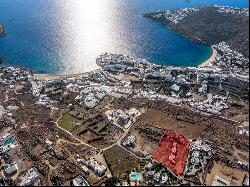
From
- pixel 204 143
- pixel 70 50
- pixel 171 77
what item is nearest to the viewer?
pixel 204 143

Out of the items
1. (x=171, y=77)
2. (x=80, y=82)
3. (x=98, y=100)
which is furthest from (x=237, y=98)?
(x=80, y=82)

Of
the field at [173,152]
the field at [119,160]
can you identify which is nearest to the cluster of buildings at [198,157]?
the field at [173,152]

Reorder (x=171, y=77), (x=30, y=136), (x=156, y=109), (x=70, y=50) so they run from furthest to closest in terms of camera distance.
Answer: (x=70, y=50), (x=171, y=77), (x=156, y=109), (x=30, y=136)

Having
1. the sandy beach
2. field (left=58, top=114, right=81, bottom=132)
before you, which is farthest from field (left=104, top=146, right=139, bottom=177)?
the sandy beach

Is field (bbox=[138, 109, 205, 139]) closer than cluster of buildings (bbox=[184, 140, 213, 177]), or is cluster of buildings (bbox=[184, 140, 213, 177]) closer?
cluster of buildings (bbox=[184, 140, 213, 177])

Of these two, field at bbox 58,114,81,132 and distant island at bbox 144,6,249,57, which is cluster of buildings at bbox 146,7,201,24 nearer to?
distant island at bbox 144,6,249,57

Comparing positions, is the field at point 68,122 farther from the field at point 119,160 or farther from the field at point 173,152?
the field at point 173,152

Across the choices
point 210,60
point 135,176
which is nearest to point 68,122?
point 135,176

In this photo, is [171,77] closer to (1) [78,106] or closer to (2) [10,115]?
(1) [78,106]
